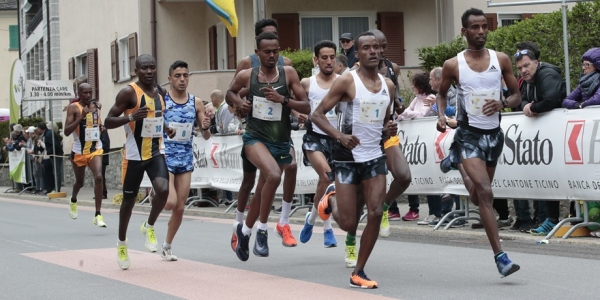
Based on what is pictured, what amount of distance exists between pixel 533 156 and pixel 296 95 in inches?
140

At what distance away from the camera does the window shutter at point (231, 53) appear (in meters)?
29.3

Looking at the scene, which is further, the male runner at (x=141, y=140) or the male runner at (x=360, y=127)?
the male runner at (x=141, y=140)

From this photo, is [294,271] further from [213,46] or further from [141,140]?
[213,46]

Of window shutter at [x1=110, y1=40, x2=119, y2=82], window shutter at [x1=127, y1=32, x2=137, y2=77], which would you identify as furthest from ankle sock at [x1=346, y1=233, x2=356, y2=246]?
window shutter at [x1=110, y1=40, x2=119, y2=82]

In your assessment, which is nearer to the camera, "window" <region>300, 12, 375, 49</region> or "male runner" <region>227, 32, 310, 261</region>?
"male runner" <region>227, 32, 310, 261</region>

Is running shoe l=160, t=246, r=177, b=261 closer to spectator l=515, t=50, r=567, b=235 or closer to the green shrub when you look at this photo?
spectator l=515, t=50, r=567, b=235

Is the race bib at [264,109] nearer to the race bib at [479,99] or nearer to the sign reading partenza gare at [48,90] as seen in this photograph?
the race bib at [479,99]

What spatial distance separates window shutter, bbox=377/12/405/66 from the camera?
2845 centimetres

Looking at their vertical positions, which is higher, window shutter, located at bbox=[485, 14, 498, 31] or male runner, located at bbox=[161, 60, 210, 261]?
window shutter, located at bbox=[485, 14, 498, 31]

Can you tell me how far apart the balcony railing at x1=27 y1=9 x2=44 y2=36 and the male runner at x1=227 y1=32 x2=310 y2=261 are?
134 ft

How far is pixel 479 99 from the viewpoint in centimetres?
866

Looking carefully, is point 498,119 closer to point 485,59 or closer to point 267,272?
point 485,59

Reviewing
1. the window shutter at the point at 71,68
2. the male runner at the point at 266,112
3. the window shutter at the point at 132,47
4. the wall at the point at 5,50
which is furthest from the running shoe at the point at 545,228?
the wall at the point at 5,50

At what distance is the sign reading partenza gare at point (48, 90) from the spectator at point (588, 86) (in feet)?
69.5
